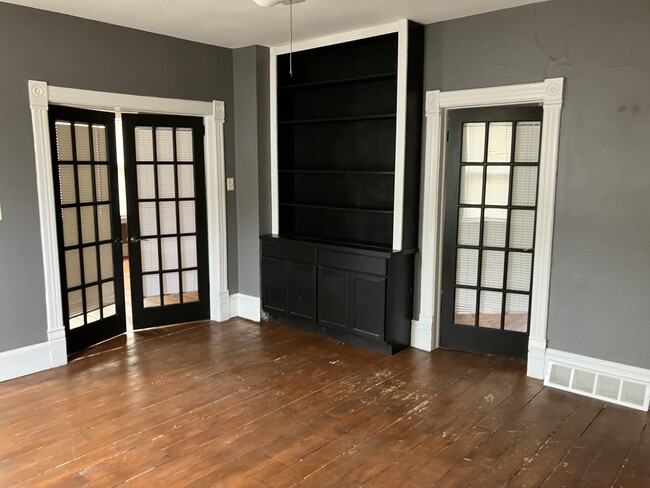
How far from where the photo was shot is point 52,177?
4094 millimetres

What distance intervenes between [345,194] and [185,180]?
5.14 feet

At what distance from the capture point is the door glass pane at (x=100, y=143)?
4.53 metres

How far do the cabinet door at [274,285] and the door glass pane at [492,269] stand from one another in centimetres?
186

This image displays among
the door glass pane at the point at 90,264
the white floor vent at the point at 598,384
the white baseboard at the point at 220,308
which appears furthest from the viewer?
the white baseboard at the point at 220,308

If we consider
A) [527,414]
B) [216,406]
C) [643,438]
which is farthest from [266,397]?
[643,438]

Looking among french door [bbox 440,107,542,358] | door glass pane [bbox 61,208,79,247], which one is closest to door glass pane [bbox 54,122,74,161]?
door glass pane [bbox 61,208,79,247]

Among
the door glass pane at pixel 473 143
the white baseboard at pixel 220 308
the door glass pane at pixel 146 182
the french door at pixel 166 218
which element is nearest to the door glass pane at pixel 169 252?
the french door at pixel 166 218

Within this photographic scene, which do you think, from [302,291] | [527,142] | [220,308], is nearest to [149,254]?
[220,308]

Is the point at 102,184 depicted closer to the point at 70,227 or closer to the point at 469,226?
the point at 70,227

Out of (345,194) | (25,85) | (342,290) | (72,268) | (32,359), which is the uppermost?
(25,85)

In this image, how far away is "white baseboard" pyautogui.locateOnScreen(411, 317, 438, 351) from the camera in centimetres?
458

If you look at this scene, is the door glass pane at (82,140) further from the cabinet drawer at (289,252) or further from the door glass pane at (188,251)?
the cabinet drawer at (289,252)

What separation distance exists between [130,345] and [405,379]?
2.47 meters

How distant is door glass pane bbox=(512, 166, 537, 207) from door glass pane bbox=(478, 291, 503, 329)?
79cm
